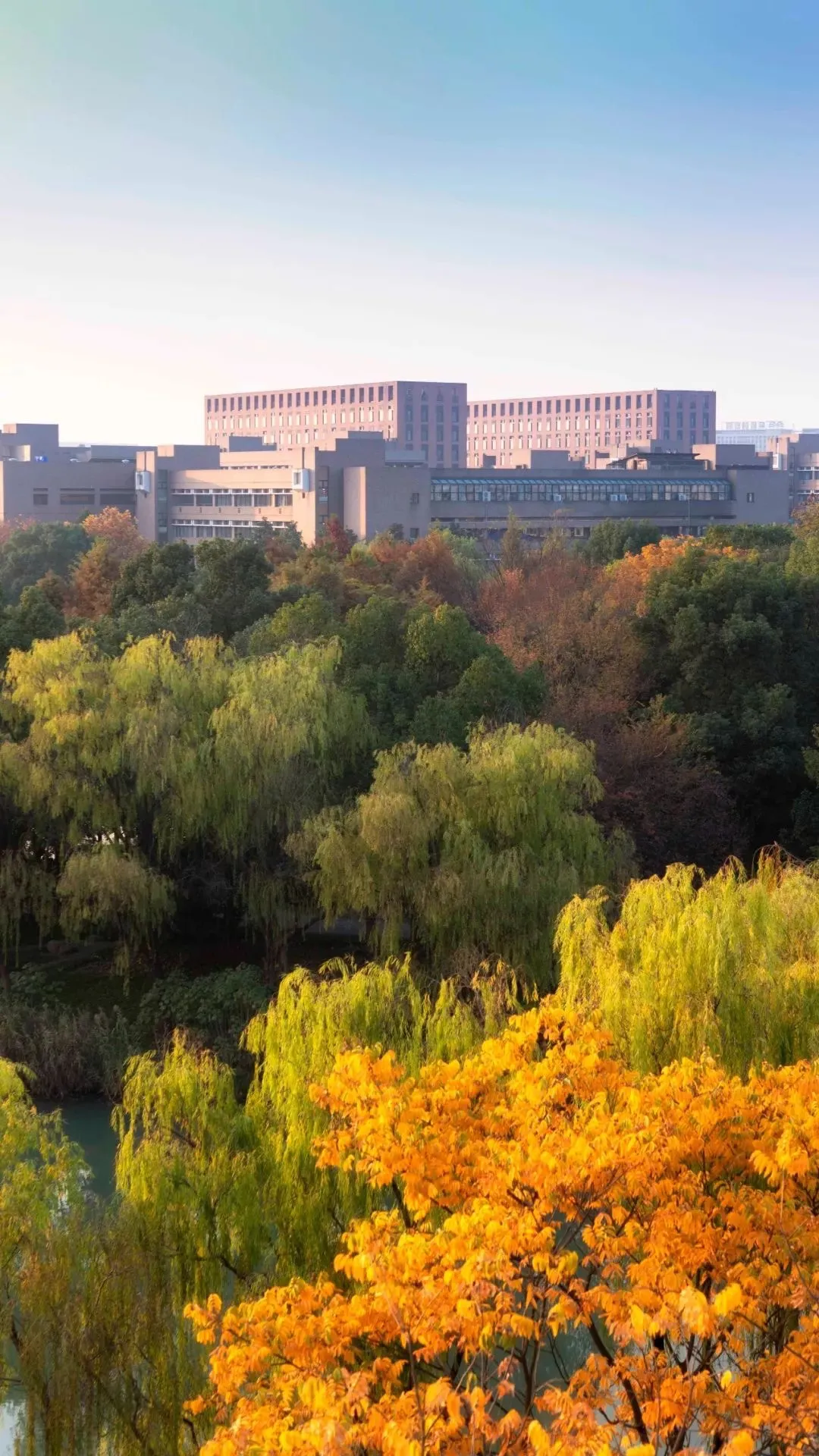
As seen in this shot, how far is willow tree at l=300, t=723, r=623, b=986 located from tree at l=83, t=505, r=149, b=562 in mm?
35915

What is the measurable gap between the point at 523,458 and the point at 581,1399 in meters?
83.8

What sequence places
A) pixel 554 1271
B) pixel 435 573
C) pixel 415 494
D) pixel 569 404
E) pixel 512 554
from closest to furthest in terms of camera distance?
pixel 554 1271 → pixel 435 573 → pixel 512 554 → pixel 415 494 → pixel 569 404

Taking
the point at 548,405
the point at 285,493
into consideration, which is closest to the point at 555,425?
the point at 548,405

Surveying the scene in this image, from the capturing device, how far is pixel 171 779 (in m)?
21.4

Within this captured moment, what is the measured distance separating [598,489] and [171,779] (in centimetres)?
5758

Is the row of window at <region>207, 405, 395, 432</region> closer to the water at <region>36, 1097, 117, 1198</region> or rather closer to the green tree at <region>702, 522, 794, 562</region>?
the green tree at <region>702, 522, 794, 562</region>

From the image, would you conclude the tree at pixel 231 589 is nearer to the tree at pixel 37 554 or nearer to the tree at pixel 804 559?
the tree at pixel 804 559

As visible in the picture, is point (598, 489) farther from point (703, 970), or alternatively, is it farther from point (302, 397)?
point (703, 970)

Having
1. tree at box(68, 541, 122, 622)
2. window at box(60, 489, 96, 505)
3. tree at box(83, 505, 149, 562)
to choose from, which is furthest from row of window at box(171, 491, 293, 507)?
tree at box(68, 541, 122, 622)

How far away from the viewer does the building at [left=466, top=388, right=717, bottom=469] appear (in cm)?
12475

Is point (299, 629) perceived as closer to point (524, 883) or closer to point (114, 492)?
point (524, 883)

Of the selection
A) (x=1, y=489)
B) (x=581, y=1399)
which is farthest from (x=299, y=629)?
(x=1, y=489)

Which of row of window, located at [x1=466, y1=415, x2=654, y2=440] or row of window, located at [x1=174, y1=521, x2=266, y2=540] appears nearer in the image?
row of window, located at [x1=174, y1=521, x2=266, y2=540]

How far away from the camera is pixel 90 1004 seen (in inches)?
840
